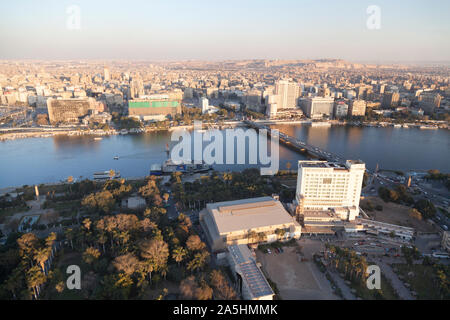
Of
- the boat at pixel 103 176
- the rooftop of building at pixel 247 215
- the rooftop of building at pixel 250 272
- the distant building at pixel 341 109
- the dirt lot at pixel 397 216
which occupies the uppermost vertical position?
the distant building at pixel 341 109

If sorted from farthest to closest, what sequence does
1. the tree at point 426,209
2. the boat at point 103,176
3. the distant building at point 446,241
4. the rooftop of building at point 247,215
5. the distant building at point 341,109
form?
the distant building at point 341,109 < the boat at point 103,176 < the tree at point 426,209 < the rooftop of building at point 247,215 < the distant building at point 446,241

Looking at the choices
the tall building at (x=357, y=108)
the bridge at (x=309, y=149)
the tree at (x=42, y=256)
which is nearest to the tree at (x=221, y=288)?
the tree at (x=42, y=256)

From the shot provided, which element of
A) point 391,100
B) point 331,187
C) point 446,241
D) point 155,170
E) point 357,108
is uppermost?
point 391,100

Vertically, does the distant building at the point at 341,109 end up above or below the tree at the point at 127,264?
above

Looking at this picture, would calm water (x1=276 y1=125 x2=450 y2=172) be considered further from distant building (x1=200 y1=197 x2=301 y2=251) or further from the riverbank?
distant building (x1=200 y1=197 x2=301 y2=251)

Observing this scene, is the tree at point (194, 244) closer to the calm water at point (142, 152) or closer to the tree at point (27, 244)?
the tree at point (27, 244)

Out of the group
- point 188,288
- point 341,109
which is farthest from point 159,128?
point 188,288

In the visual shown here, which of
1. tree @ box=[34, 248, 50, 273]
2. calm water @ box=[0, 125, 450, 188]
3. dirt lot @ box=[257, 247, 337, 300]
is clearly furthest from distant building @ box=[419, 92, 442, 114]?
tree @ box=[34, 248, 50, 273]

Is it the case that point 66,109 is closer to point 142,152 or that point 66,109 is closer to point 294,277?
point 142,152
